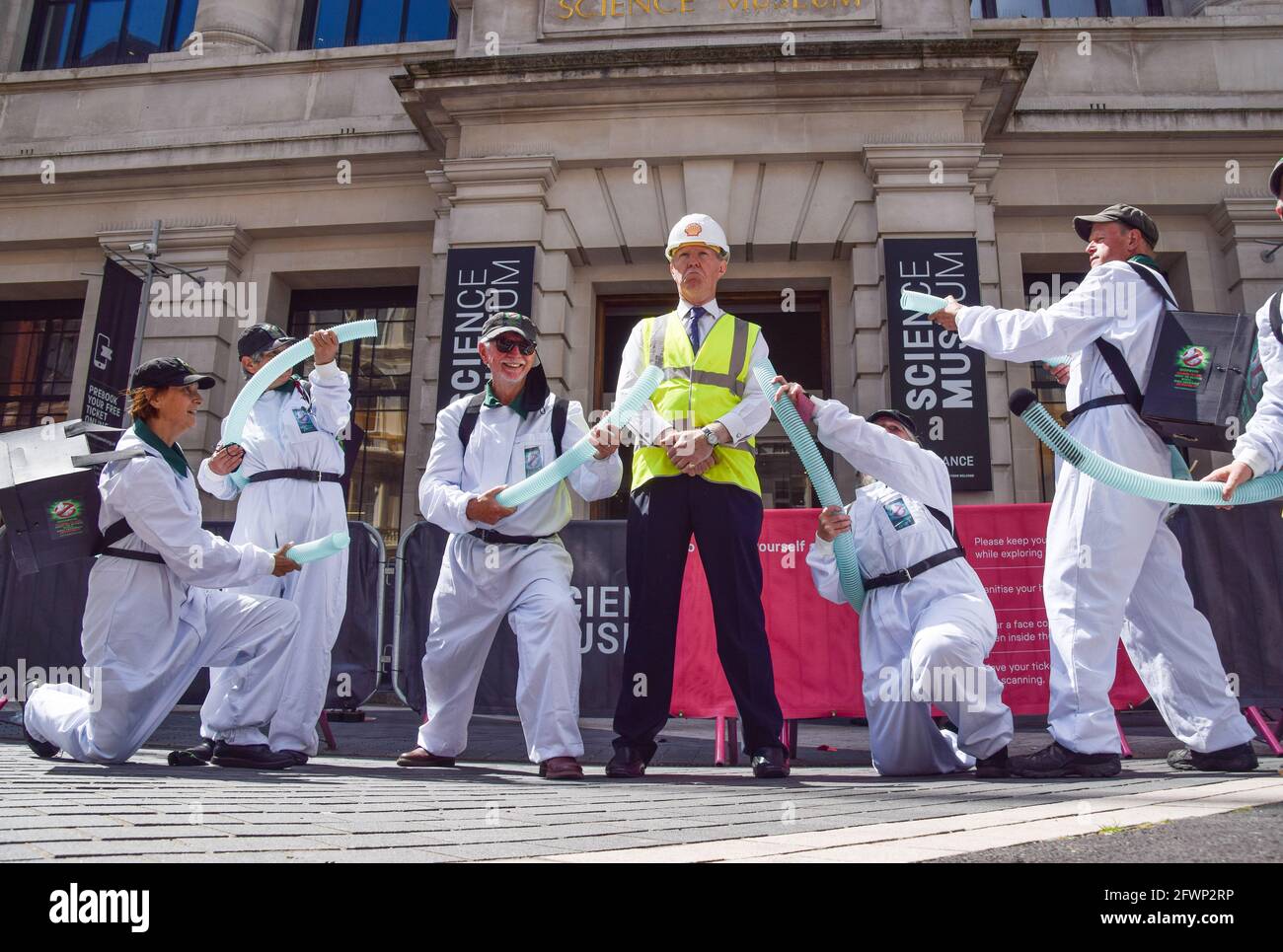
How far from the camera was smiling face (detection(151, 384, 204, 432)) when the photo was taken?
4.55 metres

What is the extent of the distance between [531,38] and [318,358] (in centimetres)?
745

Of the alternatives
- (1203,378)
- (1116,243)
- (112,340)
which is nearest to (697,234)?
(1116,243)

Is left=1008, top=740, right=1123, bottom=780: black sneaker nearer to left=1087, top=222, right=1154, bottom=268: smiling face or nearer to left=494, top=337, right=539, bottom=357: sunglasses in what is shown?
left=1087, top=222, right=1154, bottom=268: smiling face

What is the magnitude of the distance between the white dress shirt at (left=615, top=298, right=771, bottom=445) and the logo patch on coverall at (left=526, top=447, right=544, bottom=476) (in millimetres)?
495

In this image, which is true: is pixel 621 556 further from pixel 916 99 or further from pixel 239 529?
pixel 916 99

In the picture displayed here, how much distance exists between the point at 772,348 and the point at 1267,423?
813cm

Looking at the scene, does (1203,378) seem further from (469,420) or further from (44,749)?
(44,749)

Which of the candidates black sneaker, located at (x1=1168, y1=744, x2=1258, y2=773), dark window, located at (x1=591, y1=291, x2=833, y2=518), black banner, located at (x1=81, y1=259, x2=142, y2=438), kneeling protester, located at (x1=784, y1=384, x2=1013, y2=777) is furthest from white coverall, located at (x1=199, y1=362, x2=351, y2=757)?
black banner, located at (x1=81, y1=259, x2=142, y2=438)

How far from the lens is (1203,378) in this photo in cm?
382

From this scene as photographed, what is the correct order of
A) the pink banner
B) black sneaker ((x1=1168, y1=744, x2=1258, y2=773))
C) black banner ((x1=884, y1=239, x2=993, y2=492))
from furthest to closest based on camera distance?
black banner ((x1=884, y1=239, x2=993, y2=492)) → the pink banner → black sneaker ((x1=1168, y1=744, x2=1258, y2=773))

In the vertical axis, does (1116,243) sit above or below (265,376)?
above

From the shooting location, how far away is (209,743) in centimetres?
→ 461

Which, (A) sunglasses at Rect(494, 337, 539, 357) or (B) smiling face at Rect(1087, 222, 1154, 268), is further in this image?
(A) sunglasses at Rect(494, 337, 539, 357)

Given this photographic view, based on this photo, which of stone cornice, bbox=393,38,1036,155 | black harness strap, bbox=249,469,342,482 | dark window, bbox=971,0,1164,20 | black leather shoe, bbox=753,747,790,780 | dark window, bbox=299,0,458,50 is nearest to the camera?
black leather shoe, bbox=753,747,790,780
